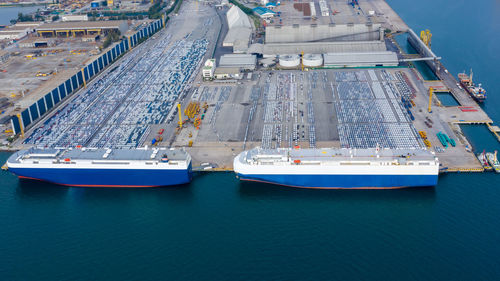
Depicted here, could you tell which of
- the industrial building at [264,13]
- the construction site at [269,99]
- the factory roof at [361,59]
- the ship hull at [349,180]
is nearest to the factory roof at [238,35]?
the construction site at [269,99]

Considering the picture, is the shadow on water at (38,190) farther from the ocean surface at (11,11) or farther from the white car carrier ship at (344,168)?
the ocean surface at (11,11)

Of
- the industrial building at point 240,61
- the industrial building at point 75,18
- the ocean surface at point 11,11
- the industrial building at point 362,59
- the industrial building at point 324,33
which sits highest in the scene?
the ocean surface at point 11,11

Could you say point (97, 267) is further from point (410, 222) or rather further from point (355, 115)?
point (355, 115)

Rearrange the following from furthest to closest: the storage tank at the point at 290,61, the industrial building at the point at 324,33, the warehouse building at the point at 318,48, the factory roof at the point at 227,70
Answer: the industrial building at the point at 324,33 → the warehouse building at the point at 318,48 → the storage tank at the point at 290,61 → the factory roof at the point at 227,70

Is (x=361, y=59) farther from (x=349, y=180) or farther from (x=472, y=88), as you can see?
(x=349, y=180)

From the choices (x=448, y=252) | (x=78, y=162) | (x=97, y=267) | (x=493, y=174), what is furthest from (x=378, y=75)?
(x=97, y=267)
